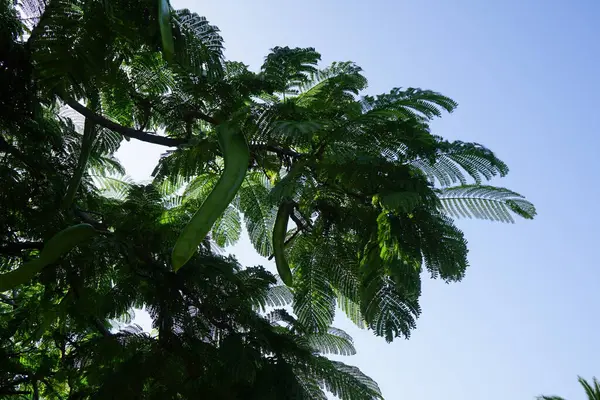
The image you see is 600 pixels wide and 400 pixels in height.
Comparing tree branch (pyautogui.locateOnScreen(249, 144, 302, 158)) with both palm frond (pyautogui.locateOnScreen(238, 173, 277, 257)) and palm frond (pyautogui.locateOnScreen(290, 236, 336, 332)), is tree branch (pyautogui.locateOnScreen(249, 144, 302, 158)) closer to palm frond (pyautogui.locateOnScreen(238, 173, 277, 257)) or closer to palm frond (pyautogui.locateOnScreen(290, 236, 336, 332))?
palm frond (pyautogui.locateOnScreen(290, 236, 336, 332))

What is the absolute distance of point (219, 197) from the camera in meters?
2.89

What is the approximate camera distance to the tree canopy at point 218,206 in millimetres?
3305

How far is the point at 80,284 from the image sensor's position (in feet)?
15.3

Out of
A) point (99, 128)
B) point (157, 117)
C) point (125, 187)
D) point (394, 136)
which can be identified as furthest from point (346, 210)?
point (125, 187)

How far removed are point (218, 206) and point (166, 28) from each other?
98 centimetres

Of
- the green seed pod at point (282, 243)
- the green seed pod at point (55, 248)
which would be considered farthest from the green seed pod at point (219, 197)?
the green seed pod at point (55, 248)

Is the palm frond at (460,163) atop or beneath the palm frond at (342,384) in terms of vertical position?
atop

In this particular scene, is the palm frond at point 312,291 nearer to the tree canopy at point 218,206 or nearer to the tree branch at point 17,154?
the tree canopy at point 218,206

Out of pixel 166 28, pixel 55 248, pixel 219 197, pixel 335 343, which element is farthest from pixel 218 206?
pixel 335 343

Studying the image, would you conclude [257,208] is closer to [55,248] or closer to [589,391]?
[55,248]

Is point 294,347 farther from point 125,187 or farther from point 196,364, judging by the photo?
point 125,187

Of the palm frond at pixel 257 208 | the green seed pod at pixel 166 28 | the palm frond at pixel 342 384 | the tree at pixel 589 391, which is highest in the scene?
the tree at pixel 589 391

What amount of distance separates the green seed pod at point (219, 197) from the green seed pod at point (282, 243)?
0.75 metres

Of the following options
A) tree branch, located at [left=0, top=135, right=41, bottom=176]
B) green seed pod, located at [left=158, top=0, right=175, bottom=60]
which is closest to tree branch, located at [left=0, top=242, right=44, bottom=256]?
tree branch, located at [left=0, top=135, right=41, bottom=176]
